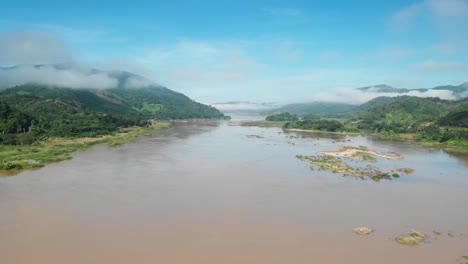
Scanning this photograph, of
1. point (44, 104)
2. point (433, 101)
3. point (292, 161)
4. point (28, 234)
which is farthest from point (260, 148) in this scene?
point (433, 101)

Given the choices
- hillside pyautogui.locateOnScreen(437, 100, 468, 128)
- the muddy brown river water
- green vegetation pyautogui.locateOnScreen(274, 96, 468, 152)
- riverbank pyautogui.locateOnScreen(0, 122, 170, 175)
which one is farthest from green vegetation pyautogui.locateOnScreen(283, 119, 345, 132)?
riverbank pyautogui.locateOnScreen(0, 122, 170, 175)

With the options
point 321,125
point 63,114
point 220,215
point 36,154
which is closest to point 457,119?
point 321,125

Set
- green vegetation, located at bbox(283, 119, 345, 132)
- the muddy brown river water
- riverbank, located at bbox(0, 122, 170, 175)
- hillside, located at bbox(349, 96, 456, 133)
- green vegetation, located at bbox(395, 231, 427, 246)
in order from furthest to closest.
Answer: hillside, located at bbox(349, 96, 456, 133), green vegetation, located at bbox(283, 119, 345, 132), riverbank, located at bbox(0, 122, 170, 175), green vegetation, located at bbox(395, 231, 427, 246), the muddy brown river water

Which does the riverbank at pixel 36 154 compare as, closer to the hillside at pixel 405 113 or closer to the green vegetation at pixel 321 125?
the green vegetation at pixel 321 125

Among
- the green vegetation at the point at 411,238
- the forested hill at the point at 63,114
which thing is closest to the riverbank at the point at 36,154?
the forested hill at the point at 63,114

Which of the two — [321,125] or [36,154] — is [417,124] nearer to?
[321,125]

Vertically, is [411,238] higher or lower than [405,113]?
lower

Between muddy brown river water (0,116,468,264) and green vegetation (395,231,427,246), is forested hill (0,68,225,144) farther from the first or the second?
green vegetation (395,231,427,246)

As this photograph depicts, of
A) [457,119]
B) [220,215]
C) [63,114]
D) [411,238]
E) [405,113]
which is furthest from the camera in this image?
[405,113]

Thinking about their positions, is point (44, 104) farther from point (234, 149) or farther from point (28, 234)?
point (28, 234)
